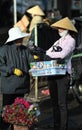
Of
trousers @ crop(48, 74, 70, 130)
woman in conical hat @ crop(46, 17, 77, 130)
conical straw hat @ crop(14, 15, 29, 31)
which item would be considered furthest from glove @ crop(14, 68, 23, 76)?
conical straw hat @ crop(14, 15, 29, 31)

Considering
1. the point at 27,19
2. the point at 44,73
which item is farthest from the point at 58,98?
the point at 27,19

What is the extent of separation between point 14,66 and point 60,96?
3.60 ft

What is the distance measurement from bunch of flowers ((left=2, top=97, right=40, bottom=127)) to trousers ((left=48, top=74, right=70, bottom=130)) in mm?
1191

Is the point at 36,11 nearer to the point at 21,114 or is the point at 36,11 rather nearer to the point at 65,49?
the point at 65,49

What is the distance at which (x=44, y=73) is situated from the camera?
7512mm

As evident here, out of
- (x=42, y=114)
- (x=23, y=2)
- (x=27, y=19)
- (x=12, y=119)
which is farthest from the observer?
(x=23, y=2)

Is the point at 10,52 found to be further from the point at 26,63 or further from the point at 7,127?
the point at 7,127

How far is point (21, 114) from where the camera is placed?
658cm

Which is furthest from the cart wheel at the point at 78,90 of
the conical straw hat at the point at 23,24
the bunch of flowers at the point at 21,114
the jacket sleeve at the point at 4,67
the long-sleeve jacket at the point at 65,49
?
the bunch of flowers at the point at 21,114

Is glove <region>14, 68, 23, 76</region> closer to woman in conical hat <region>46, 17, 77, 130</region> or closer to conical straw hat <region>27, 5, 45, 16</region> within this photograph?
woman in conical hat <region>46, 17, 77, 130</region>

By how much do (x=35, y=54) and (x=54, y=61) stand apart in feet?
0.99

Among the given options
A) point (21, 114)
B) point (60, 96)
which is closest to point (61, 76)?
point (60, 96)

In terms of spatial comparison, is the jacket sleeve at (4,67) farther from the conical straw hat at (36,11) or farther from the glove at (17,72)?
the conical straw hat at (36,11)

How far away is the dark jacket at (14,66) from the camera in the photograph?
23.4 feet
